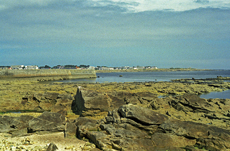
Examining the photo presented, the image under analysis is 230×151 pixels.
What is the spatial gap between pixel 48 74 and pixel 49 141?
9262 centimetres

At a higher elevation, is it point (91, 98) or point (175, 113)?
point (91, 98)

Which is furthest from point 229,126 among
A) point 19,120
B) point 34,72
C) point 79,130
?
point 34,72

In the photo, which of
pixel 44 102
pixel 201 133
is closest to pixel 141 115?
pixel 201 133

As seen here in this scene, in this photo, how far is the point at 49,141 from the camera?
12.0 meters

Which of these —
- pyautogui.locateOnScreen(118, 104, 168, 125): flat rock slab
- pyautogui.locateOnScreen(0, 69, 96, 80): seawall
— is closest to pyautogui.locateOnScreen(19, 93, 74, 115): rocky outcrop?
pyautogui.locateOnScreen(118, 104, 168, 125): flat rock slab

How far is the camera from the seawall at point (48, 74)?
87600 mm

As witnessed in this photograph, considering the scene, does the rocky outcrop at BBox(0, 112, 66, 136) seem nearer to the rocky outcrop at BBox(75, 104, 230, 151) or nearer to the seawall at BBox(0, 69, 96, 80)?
the rocky outcrop at BBox(75, 104, 230, 151)

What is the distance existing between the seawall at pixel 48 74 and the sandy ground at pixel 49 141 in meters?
83.0

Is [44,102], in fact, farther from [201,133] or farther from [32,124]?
[201,133]

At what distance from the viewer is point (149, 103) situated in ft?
73.6

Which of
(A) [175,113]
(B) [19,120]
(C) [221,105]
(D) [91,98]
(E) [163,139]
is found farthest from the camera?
(C) [221,105]

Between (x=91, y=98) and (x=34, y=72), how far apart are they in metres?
86.5

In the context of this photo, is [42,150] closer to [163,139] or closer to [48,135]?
[48,135]

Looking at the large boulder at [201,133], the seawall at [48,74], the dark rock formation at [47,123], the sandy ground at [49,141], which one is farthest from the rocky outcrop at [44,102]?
the seawall at [48,74]
